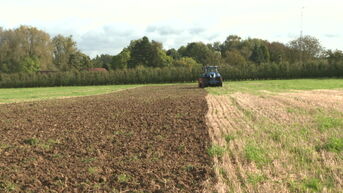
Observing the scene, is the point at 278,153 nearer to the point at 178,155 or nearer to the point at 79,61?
the point at 178,155

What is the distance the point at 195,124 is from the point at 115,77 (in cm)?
5305

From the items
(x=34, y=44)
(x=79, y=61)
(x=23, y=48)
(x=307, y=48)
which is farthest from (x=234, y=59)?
(x=23, y=48)

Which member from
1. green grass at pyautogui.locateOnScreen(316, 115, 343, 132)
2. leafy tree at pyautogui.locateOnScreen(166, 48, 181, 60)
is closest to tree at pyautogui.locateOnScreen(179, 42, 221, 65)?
leafy tree at pyautogui.locateOnScreen(166, 48, 181, 60)

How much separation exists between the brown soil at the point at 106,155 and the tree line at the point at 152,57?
49466 mm

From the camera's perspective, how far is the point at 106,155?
6848mm

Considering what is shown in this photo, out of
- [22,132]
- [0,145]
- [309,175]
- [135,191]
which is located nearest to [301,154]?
[309,175]

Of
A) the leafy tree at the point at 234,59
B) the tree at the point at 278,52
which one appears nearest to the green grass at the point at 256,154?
the leafy tree at the point at 234,59

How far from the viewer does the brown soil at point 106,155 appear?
5180 mm

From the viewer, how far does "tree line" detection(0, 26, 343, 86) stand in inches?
2296

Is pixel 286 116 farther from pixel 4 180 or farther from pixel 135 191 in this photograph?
pixel 4 180

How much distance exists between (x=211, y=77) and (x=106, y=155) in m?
22.6

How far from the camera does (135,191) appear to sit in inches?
190

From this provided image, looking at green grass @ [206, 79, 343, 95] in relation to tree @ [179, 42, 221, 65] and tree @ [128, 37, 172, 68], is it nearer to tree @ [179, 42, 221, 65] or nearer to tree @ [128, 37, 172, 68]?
tree @ [128, 37, 172, 68]

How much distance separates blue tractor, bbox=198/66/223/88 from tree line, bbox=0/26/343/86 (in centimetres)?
2944
